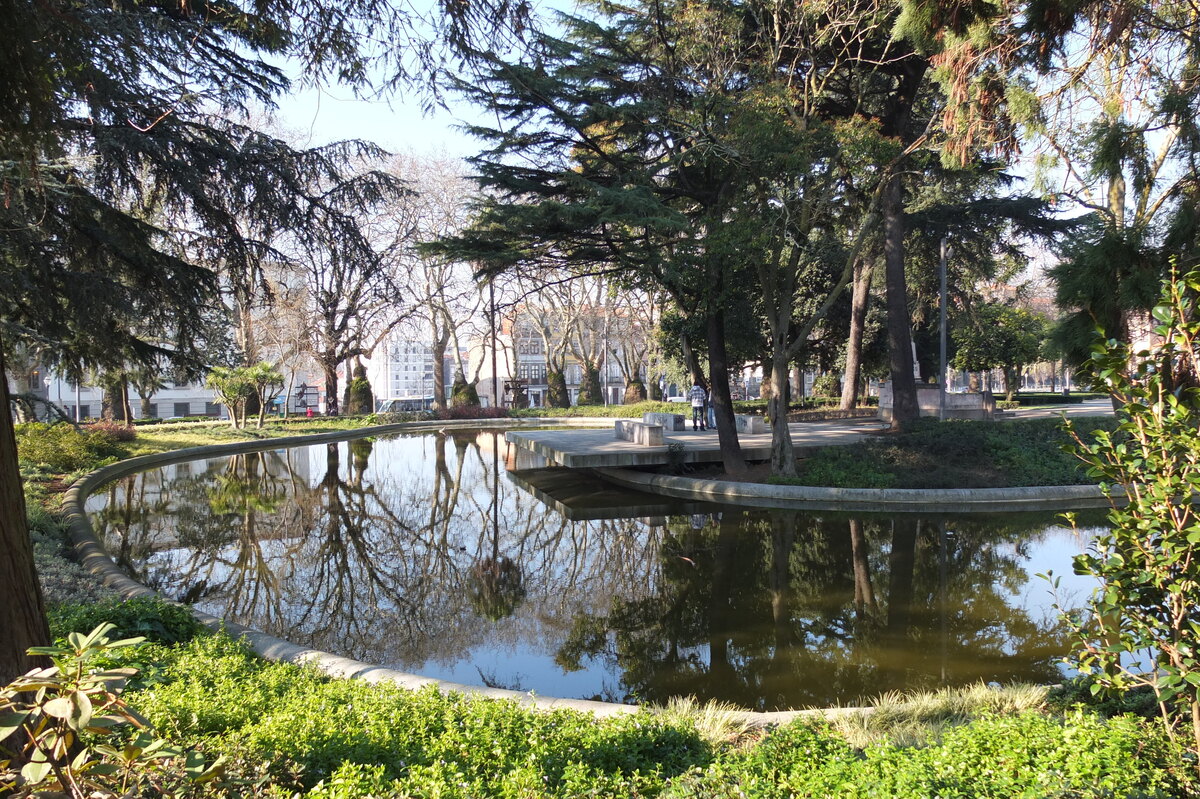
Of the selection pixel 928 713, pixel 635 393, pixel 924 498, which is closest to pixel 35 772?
pixel 928 713

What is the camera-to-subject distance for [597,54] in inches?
505

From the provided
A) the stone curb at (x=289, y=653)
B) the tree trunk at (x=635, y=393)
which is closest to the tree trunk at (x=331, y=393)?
the tree trunk at (x=635, y=393)

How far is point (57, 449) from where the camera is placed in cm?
1552

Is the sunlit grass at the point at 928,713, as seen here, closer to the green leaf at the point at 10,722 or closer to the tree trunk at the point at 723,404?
the green leaf at the point at 10,722

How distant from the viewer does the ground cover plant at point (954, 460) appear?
13.3 m

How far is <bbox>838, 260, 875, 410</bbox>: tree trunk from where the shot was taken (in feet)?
80.7

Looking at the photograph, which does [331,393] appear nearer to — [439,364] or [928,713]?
[439,364]

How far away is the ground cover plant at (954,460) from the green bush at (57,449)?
48.2 feet

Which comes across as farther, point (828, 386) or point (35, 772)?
point (828, 386)

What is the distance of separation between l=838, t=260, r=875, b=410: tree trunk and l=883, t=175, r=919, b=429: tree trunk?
20.0ft

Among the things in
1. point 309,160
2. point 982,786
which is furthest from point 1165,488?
point 309,160

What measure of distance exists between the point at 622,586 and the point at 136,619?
476cm

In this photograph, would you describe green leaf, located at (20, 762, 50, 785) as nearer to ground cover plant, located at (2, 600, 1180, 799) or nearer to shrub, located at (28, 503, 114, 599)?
ground cover plant, located at (2, 600, 1180, 799)

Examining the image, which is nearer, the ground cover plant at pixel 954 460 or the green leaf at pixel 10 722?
the green leaf at pixel 10 722
